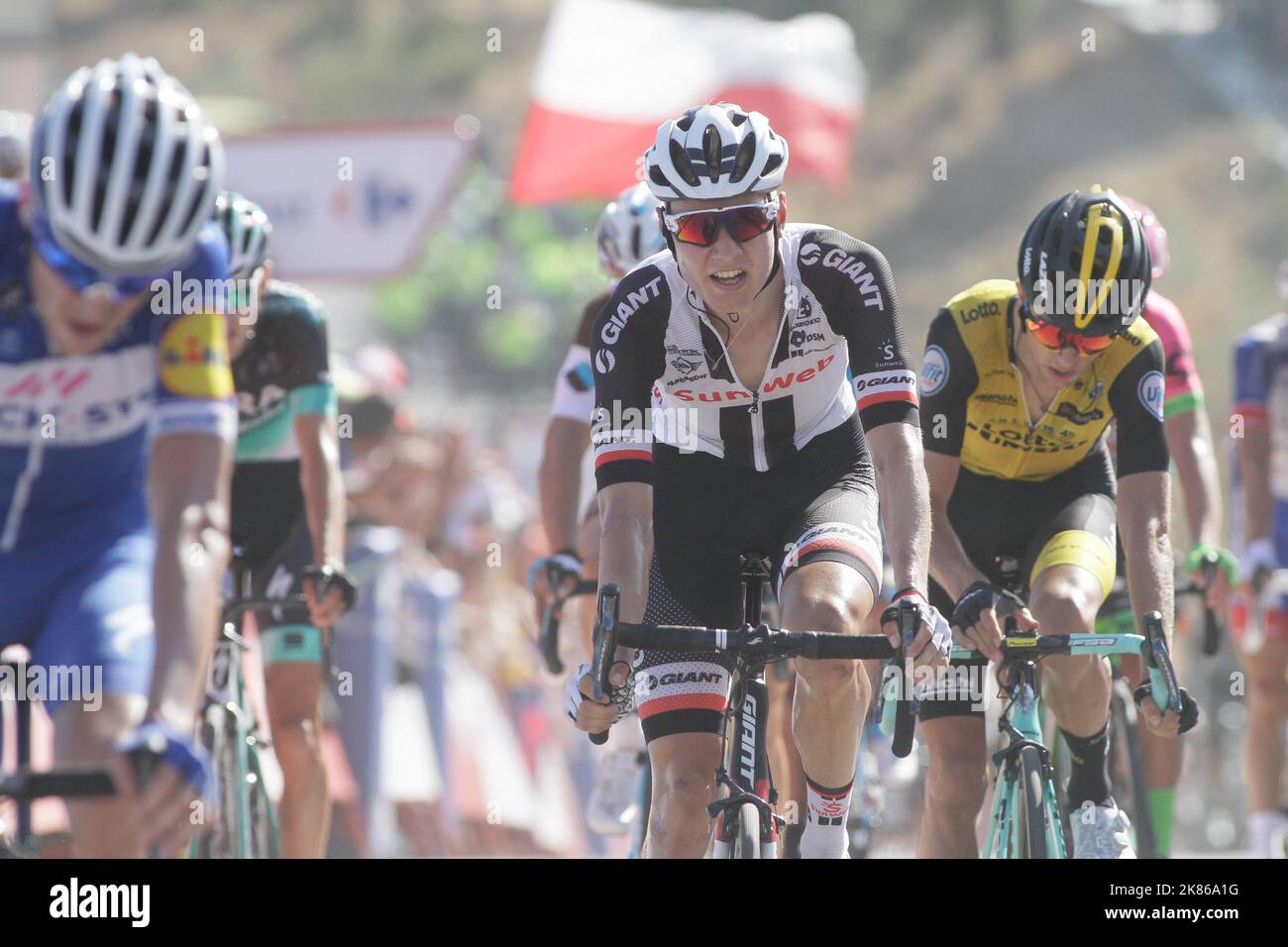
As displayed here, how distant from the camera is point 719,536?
4.99 meters

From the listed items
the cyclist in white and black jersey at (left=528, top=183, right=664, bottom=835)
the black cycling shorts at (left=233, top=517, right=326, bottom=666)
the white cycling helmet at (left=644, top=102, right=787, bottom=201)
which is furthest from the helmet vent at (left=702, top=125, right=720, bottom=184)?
the black cycling shorts at (left=233, top=517, right=326, bottom=666)

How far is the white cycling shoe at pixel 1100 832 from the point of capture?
16.9 ft

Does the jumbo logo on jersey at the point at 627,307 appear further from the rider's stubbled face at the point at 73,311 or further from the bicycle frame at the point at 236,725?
the bicycle frame at the point at 236,725

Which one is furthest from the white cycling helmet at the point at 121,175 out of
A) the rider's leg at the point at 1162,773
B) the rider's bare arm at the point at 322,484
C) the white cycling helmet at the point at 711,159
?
the rider's leg at the point at 1162,773

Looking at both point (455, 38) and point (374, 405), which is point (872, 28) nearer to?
point (455, 38)

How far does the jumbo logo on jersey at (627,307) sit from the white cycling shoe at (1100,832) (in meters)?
1.98

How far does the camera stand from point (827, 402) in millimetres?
5105

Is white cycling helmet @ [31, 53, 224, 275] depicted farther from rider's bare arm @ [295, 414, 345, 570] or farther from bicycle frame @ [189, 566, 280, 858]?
rider's bare arm @ [295, 414, 345, 570]

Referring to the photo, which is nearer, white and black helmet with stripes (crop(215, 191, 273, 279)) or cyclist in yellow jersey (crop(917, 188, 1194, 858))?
cyclist in yellow jersey (crop(917, 188, 1194, 858))

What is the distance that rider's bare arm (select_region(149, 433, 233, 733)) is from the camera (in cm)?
341

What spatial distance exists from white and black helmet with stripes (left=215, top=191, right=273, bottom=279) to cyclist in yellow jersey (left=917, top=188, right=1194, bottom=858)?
2275 millimetres

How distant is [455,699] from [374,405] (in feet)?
5.80

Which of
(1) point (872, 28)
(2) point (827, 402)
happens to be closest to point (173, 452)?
(2) point (827, 402)

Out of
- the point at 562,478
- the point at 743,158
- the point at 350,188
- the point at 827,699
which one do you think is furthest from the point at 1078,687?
the point at 350,188
